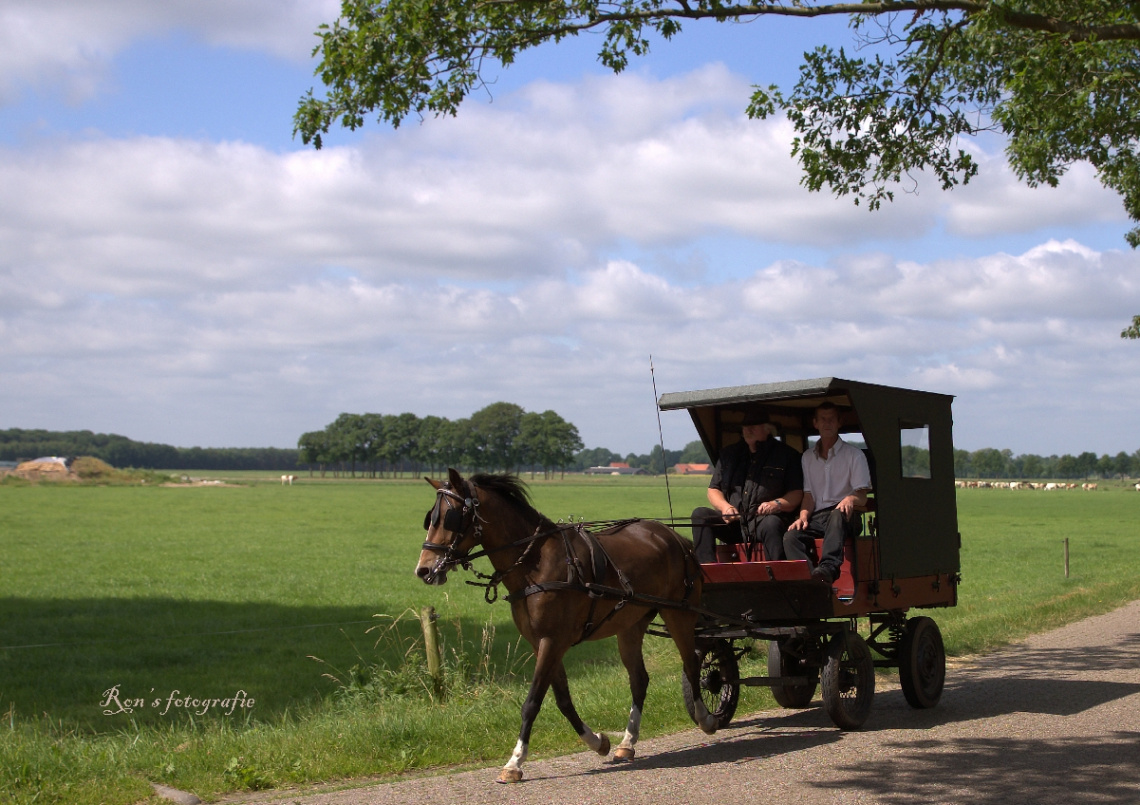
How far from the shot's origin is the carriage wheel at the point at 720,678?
9164mm

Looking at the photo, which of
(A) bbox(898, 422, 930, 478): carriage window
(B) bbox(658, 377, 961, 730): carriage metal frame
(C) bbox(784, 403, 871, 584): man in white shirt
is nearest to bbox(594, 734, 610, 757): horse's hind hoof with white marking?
(B) bbox(658, 377, 961, 730): carriage metal frame

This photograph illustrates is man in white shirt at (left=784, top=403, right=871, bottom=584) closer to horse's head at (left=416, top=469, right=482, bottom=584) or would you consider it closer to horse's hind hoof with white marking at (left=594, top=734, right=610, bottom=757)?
horse's hind hoof with white marking at (left=594, top=734, right=610, bottom=757)

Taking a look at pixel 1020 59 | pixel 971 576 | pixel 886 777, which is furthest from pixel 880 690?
pixel 971 576

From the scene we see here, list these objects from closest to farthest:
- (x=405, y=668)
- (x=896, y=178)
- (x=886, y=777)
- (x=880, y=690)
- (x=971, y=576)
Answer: (x=886, y=777) → (x=405, y=668) → (x=880, y=690) → (x=896, y=178) → (x=971, y=576)

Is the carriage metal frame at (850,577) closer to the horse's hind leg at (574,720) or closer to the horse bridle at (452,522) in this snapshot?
the horse's hind leg at (574,720)

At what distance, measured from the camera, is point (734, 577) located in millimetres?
8750

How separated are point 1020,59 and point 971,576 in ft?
60.8

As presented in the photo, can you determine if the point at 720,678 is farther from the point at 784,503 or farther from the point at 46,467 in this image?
the point at 46,467

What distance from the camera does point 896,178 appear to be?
14273 millimetres

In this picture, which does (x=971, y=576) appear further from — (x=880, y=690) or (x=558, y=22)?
(x=558, y=22)

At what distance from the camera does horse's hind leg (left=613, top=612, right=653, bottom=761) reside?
7.58m

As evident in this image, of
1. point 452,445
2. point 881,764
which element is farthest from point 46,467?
point 881,764

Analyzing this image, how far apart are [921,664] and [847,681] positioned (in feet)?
3.66

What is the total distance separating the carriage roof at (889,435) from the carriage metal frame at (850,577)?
0.01 m
